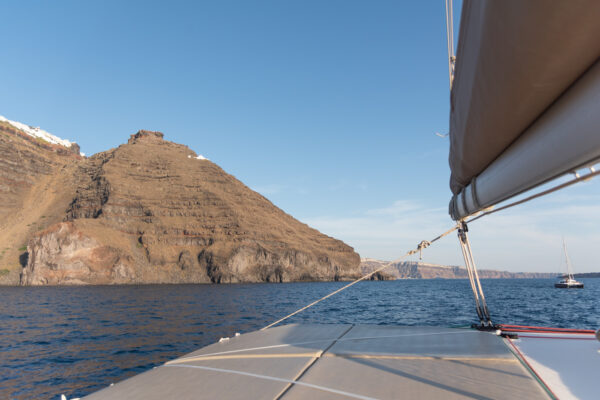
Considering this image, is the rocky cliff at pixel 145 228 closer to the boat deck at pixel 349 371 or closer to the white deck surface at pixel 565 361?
the boat deck at pixel 349 371

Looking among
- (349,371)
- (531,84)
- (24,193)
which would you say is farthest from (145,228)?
(531,84)

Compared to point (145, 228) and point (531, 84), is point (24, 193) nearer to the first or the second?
point (145, 228)

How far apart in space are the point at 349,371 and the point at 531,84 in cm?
330

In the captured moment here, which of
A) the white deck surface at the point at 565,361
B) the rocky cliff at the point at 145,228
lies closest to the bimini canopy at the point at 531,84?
the white deck surface at the point at 565,361

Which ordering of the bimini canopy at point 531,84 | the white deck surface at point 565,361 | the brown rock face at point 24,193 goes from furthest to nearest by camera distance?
1. the brown rock face at point 24,193
2. the white deck surface at point 565,361
3. the bimini canopy at point 531,84

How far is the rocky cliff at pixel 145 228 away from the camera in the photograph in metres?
89.0

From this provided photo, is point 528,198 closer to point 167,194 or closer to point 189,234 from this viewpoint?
point 189,234

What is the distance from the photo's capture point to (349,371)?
390cm

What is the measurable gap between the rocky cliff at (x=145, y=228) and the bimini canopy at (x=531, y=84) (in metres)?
101

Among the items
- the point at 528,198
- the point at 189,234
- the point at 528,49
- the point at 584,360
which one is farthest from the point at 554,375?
the point at 189,234

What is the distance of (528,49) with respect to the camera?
1745mm

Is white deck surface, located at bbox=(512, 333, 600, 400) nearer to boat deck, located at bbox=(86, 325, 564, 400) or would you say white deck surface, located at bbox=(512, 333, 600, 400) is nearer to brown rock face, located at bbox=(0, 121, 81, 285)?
A: boat deck, located at bbox=(86, 325, 564, 400)

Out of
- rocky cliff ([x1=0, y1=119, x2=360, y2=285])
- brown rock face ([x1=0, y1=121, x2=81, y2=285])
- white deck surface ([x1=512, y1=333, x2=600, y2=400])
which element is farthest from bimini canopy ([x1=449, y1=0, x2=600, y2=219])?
brown rock face ([x1=0, y1=121, x2=81, y2=285])

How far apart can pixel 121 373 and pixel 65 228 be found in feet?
304
